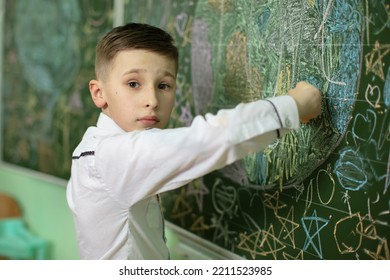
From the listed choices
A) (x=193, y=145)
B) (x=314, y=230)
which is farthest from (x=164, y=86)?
(x=314, y=230)

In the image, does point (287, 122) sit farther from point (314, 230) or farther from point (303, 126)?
point (314, 230)

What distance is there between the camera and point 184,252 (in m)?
1.66

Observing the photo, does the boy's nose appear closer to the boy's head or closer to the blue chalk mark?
the boy's head

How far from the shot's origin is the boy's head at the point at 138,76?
1.21 meters

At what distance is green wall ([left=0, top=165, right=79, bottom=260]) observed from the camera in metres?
2.37

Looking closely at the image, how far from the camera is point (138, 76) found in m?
1.21

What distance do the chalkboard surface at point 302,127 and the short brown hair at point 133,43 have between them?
0.77 ft

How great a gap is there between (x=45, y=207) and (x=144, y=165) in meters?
1.58

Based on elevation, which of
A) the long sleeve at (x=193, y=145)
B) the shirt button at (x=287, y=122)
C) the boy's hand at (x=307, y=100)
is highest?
the boy's hand at (x=307, y=100)

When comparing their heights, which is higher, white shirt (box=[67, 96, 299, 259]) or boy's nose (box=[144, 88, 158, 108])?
boy's nose (box=[144, 88, 158, 108])

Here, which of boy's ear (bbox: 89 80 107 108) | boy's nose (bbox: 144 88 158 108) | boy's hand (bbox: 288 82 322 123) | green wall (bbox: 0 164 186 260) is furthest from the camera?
green wall (bbox: 0 164 186 260)

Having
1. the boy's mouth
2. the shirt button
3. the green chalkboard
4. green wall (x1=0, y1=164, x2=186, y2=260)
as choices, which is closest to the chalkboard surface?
the green chalkboard

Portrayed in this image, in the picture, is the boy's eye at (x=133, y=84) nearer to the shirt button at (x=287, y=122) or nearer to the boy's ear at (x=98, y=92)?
the boy's ear at (x=98, y=92)

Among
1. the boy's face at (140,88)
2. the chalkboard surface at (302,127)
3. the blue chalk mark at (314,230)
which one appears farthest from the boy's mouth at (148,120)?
the blue chalk mark at (314,230)
